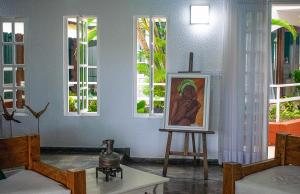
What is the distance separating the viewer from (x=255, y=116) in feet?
18.2

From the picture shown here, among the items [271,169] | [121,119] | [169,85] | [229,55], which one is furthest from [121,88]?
[271,169]

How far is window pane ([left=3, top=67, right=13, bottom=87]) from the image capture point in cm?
625

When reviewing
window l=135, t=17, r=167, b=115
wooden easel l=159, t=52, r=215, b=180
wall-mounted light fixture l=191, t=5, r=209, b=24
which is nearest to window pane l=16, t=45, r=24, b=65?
window l=135, t=17, r=167, b=115

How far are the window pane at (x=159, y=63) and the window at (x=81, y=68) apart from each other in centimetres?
91

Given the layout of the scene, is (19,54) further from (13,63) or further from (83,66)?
(83,66)

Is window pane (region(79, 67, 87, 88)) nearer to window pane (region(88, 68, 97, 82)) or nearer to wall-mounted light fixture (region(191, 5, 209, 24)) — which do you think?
window pane (region(88, 68, 97, 82))

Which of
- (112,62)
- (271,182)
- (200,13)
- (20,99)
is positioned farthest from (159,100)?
(271,182)

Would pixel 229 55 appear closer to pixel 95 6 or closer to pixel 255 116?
pixel 255 116

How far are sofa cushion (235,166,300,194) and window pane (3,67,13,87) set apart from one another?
430 cm

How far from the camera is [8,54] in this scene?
6.26 metres

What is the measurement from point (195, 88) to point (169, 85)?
13.5 inches

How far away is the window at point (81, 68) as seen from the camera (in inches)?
236

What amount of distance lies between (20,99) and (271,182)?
172 inches

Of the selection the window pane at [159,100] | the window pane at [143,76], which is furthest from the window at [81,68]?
the window pane at [159,100]
